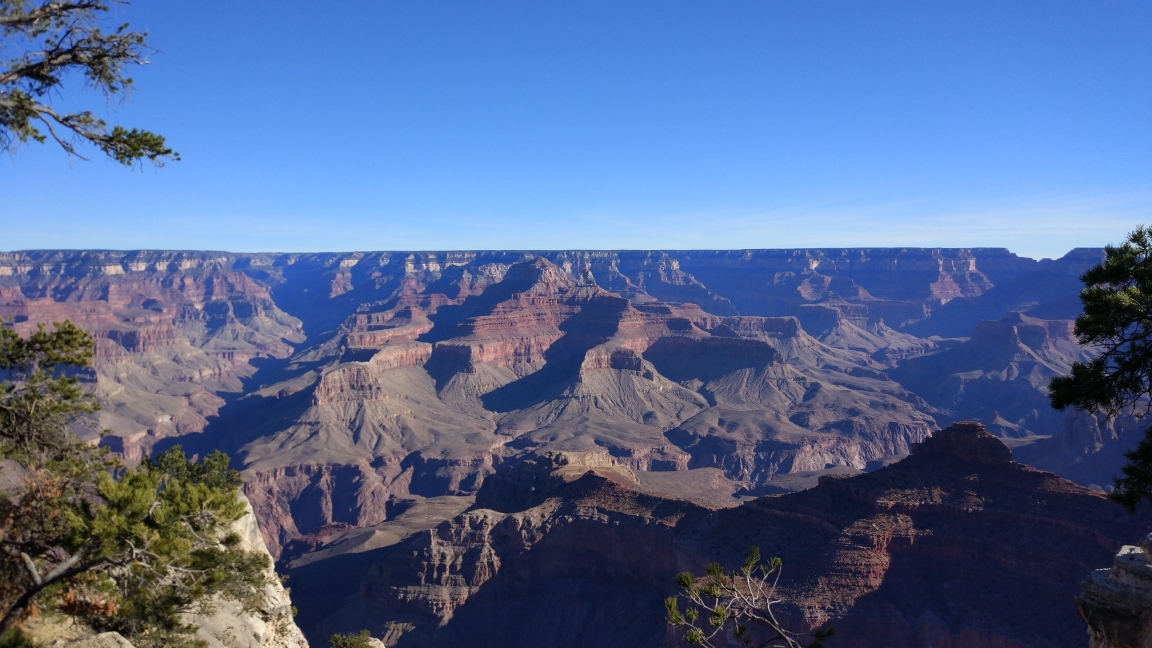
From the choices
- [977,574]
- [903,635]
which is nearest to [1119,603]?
[903,635]

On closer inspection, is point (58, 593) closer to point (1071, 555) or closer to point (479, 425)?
point (1071, 555)

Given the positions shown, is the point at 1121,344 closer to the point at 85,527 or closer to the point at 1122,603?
the point at 1122,603

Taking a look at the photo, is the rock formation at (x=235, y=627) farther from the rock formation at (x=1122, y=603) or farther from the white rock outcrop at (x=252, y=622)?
the rock formation at (x=1122, y=603)

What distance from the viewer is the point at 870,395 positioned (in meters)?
183

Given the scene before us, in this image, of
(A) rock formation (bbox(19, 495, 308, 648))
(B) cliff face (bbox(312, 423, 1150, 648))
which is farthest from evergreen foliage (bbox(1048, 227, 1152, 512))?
(B) cliff face (bbox(312, 423, 1150, 648))

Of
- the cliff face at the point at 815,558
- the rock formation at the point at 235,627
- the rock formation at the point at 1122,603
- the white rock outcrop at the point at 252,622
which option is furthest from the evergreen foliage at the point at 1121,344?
the cliff face at the point at 815,558

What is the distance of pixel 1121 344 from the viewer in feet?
51.2

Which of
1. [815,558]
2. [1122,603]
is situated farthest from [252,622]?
[815,558]

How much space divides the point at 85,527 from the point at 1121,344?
2263 centimetres

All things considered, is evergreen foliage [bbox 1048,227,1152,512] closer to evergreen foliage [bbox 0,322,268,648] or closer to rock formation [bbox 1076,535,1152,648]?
rock formation [bbox 1076,535,1152,648]

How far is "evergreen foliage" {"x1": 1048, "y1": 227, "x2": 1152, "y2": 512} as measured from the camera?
15250 mm

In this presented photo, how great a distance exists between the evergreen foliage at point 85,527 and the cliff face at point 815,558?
4117cm

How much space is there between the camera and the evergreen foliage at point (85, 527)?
49.5 ft

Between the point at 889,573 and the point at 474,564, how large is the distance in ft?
115
